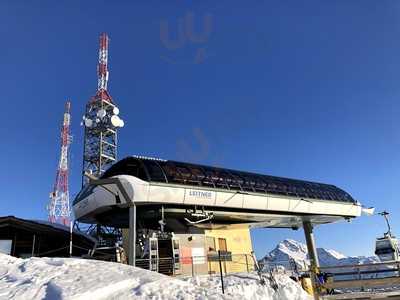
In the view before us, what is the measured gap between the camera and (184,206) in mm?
26359

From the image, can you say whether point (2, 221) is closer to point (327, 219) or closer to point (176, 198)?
point (176, 198)

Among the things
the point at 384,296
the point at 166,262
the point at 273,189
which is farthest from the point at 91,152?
the point at 384,296

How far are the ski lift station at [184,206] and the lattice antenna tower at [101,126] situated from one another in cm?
3155

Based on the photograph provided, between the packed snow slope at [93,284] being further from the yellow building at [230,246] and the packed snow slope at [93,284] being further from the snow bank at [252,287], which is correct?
the yellow building at [230,246]

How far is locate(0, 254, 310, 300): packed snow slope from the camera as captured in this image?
10.3 metres

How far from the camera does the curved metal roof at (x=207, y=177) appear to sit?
85.7ft

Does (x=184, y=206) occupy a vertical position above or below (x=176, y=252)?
above

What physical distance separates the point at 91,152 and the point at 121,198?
38.7 metres

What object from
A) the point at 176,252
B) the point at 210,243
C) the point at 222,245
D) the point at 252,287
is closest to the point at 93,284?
the point at 252,287

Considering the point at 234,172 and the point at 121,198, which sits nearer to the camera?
the point at 121,198

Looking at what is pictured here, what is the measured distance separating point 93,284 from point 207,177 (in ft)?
60.4

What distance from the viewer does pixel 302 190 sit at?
1454 inches

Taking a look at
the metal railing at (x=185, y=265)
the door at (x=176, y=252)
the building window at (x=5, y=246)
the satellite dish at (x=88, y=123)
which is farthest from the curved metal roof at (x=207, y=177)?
the satellite dish at (x=88, y=123)

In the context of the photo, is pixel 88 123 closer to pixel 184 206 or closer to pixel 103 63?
pixel 103 63
